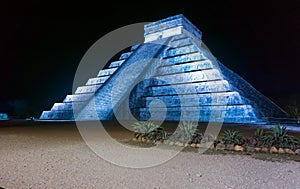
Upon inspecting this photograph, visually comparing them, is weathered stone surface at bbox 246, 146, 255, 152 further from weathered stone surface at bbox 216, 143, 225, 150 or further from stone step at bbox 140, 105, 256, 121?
stone step at bbox 140, 105, 256, 121

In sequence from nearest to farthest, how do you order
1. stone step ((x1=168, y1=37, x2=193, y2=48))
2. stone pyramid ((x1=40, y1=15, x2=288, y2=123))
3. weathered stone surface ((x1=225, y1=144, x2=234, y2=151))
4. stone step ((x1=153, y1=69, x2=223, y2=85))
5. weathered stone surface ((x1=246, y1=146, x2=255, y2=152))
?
weathered stone surface ((x1=246, y1=146, x2=255, y2=152)) → weathered stone surface ((x1=225, y1=144, x2=234, y2=151)) → stone pyramid ((x1=40, y1=15, x2=288, y2=123)) → stone step ((x1=153, y1=69, x2=223, y2=85)) → stone step ((x1=168, y1=37, x2=193, y2=48))

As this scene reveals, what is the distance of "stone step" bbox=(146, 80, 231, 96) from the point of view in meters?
15.9

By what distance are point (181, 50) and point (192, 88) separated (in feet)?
16.0

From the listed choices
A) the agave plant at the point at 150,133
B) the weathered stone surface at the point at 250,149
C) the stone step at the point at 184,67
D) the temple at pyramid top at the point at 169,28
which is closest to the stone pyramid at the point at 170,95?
the stone step at the point at 184,67

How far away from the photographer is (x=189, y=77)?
17.9 meters

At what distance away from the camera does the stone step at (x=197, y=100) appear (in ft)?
49.0

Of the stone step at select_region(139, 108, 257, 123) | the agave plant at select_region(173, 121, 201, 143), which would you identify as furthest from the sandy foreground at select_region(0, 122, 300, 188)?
the stone step at select_region(139, 108, 257, 123)

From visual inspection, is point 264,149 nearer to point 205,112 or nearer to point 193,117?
point 205,112

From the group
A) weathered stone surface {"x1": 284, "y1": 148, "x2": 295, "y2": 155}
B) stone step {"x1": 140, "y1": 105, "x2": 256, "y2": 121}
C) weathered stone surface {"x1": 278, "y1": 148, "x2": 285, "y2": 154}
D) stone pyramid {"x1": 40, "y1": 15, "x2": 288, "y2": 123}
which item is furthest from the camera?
stone pyramid {"x1": 40, "y1": 15, "x2": 288, "y2": 123}

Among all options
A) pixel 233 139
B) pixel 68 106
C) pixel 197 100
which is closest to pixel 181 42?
pixel 197 100

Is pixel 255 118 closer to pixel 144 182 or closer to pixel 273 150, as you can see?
pixel 273 150

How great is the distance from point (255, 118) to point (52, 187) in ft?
42.3

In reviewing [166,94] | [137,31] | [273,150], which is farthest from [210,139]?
[137,31]

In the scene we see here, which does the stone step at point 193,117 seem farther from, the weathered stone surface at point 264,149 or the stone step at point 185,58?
the weathered stone surface at point 264,149
